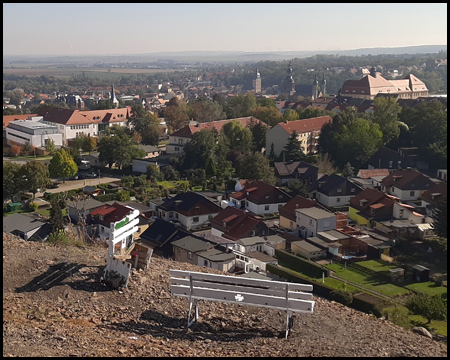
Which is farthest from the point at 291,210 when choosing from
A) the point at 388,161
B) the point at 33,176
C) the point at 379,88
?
the point at 379,88

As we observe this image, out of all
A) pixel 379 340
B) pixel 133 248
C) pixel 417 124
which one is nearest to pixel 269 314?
pixel 379 340

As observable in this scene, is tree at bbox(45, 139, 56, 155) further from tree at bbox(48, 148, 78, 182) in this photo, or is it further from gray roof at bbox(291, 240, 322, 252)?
gray roof at bbox(291, 240, 322, 252)

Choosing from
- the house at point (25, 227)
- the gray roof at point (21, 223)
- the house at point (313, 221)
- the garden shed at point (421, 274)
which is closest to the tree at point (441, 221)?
the garden shed at point (421, 274)

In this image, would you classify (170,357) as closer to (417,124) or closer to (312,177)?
(312,177)

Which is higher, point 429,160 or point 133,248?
point 133,248

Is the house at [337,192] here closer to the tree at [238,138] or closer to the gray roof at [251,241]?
Answer: the gray roof at [251,241]
